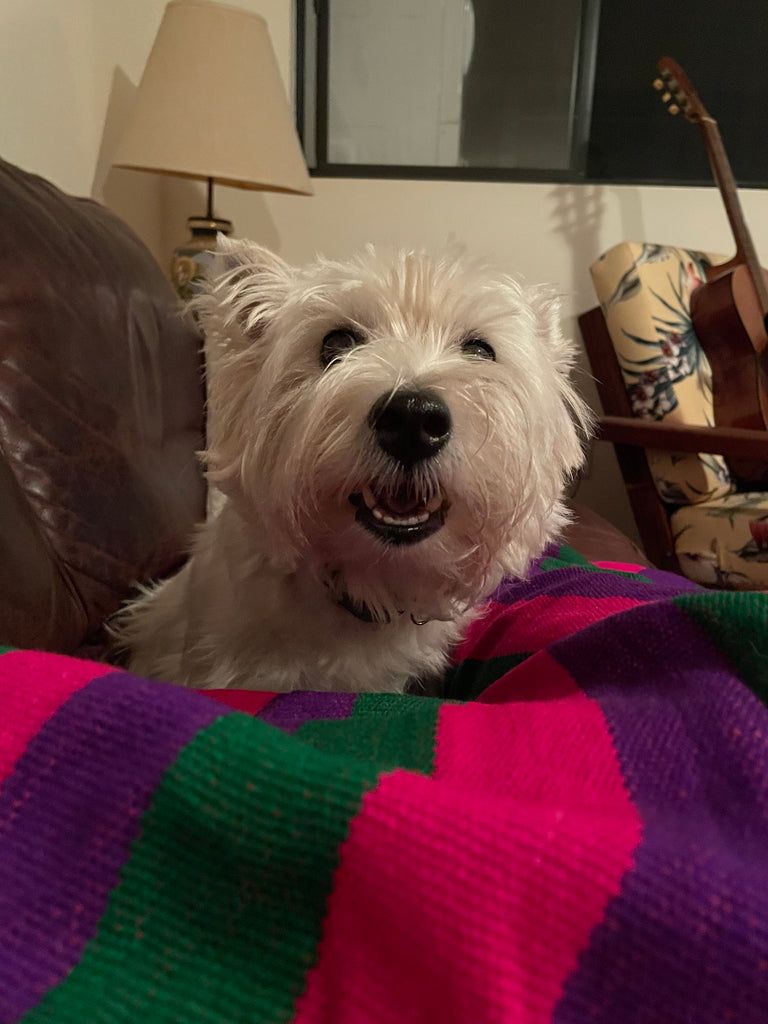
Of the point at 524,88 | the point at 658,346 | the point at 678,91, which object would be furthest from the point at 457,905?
the point at 524,88

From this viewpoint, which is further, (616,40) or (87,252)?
(616,40)

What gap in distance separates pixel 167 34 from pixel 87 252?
4.04 ft

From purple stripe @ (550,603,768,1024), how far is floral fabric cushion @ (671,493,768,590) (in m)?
1.58

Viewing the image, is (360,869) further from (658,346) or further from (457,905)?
(658,346)

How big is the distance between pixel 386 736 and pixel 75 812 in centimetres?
26

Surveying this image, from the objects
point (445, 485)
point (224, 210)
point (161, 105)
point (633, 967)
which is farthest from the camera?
point (224, 210)

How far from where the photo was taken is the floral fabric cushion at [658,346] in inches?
92.4

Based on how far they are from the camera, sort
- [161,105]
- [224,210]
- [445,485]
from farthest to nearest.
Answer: [224,210], [161,105], [445,485]

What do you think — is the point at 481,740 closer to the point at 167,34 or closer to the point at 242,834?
the point at 242,834

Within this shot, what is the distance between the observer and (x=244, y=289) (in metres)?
1.10

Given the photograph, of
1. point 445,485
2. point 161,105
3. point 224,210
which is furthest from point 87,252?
point 224,210

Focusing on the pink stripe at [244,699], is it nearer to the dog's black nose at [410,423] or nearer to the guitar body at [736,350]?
the dog's black nose at [410,423]

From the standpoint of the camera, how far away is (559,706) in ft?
2.03

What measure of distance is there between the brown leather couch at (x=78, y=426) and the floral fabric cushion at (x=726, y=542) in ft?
5.14
